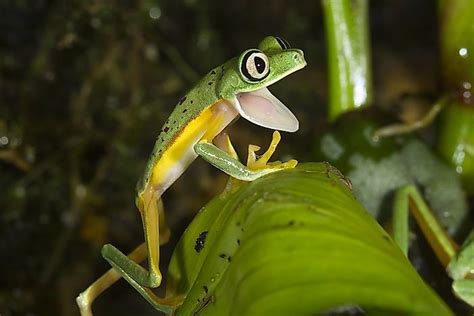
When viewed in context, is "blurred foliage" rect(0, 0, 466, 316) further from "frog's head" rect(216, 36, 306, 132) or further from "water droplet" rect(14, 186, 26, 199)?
"frog's head" rect(216, 36, 306, 132)

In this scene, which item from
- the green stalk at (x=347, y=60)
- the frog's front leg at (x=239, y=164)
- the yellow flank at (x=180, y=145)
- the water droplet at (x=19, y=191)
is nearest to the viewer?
the frog's front leg at (x=239, y=164)

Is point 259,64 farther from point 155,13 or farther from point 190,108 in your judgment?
point 155,13

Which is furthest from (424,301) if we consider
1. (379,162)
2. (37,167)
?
(37,167)

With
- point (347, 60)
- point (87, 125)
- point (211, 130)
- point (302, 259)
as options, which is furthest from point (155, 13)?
point (302, 259)

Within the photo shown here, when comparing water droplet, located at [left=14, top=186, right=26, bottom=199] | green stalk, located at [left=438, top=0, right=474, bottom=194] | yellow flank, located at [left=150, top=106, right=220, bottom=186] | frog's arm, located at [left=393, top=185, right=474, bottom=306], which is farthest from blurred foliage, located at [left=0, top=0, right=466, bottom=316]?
yellow flank, located at [left=150, top=106, right=220, bottom=186]

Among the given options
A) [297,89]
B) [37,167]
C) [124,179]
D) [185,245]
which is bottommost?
Result: [297,89]

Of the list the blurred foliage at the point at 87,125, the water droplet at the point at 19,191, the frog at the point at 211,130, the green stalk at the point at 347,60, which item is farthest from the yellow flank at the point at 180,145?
the water droplet at the point at 19,191

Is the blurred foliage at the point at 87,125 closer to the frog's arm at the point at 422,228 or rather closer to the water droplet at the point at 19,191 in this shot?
the water droplet at the point at 19,191

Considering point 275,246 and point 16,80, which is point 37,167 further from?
point 275,246
